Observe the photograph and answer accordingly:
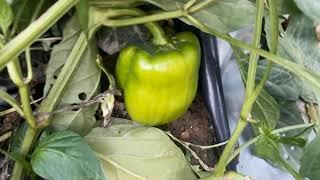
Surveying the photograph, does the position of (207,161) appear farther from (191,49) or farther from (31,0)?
(31,0)

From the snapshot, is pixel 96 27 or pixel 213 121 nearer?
pixel 96 27

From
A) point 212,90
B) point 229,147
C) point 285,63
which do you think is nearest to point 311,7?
point 285,63

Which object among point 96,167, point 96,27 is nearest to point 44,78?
point 96,27

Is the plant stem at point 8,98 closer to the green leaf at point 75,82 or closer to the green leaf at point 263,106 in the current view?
the green leaf at point 75,82

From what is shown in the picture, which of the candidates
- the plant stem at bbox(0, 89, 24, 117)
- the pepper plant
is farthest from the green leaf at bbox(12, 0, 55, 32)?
the plant stem at bbox(0, 89, 24, 117)

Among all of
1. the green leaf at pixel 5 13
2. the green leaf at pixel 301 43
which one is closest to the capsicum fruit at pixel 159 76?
the green leaf at pixel 301 43

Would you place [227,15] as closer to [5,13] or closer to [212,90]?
[212,90]
